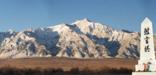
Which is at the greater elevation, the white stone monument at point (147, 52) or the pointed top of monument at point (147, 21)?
the pointed top of monument at point (147, 21)

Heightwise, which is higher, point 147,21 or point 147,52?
point 147,21

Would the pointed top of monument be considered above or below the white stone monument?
above

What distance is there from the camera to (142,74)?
36.2 m

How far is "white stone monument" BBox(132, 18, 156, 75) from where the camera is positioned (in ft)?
117

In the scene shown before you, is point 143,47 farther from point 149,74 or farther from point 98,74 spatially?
point 98,74

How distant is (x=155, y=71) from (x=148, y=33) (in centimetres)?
306

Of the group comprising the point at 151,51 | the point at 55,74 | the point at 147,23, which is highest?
the point at 147,23

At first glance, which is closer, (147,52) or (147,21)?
(147,52)

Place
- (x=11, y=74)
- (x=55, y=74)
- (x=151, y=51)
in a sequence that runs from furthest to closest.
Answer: (x=55, y=74) → (x=11, y=74) → (x=151, y=51)

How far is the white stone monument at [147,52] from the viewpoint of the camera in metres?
35.8

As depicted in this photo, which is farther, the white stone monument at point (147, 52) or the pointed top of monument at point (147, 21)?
the pointed top of monument at point (147, 21)

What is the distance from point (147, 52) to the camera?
35.8m

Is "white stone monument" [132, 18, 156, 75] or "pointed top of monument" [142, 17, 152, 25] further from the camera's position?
"pointed top of monument" [142, 17, 152, 25]

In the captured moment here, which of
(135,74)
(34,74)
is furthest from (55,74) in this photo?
(135,74)
